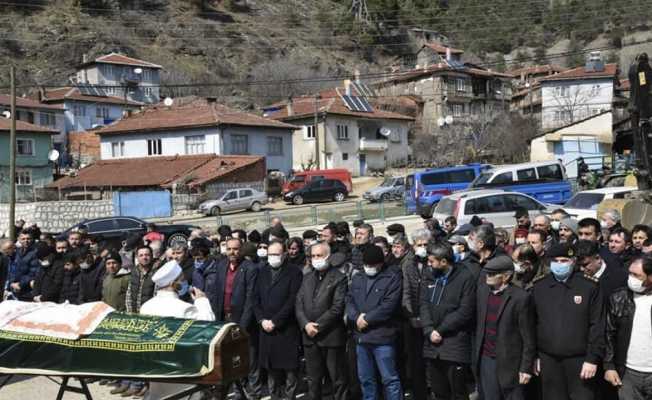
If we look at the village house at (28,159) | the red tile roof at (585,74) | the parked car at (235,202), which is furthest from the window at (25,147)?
the red tile roof at (585,74)

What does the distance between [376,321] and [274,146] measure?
142ft

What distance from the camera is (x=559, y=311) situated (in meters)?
5.72

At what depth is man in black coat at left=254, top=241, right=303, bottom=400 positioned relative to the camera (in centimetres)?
758

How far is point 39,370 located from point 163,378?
116 cm

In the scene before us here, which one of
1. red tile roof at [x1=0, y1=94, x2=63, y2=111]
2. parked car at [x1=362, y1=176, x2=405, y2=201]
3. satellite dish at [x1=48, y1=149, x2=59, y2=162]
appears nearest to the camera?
parked car at [x1=362, y1=176, x2=405, y2=201]

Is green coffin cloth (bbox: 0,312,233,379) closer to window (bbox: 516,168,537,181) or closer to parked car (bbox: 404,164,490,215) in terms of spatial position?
window (bbox: 516,168,537,181)

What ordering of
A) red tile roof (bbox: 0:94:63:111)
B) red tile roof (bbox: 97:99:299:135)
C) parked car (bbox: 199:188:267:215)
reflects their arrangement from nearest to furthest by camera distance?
parked car (bbox: 199:188:267:215), red tile roof (bbox: 97:99:299:135), red tile roof (bbox: 0:94:63:111)

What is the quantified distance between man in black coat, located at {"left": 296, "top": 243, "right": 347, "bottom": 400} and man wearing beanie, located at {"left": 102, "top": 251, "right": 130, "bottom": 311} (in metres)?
2.78

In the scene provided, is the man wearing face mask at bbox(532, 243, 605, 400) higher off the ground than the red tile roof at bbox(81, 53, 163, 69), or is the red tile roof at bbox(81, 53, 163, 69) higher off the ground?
the red tile roof at bbox(81, 53, 163, 69)

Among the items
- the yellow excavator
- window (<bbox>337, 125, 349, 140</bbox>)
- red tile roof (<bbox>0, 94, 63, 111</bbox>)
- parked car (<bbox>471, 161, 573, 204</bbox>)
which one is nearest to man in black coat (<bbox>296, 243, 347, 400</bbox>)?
the yellow excavator

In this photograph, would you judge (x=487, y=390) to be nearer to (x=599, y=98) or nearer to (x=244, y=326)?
(x=244, y=326)

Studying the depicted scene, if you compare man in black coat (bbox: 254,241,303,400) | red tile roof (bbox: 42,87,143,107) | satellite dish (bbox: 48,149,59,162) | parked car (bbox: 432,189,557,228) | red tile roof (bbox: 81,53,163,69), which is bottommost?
man in black coat (bbox: 254,241,303,400)

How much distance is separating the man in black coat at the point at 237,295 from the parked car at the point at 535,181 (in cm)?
1850

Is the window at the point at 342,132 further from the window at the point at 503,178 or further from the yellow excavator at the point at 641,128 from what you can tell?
the yellow excavator at the point at 641,128
